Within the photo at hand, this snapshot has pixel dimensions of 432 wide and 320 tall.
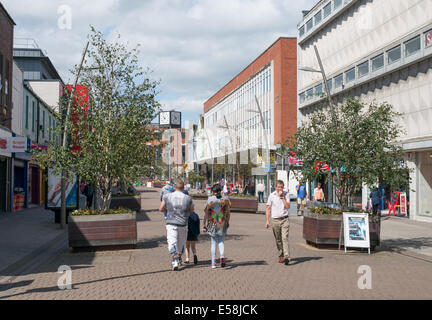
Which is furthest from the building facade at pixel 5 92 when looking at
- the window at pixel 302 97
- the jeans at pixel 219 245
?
the window at pixel 302 97

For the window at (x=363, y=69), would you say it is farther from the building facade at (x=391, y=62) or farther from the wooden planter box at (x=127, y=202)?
the wooden planter box at (x=127, y=202)

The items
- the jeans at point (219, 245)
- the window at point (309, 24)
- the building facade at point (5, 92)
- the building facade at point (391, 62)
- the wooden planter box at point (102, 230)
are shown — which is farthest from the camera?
the window at point (309, 24)

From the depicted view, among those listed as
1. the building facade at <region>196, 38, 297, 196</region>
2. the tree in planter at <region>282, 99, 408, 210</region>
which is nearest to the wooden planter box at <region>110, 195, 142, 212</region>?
the building facade at <region>196, 38, 297, 196</region>

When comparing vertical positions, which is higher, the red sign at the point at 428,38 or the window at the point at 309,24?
the window at the point at 309,24

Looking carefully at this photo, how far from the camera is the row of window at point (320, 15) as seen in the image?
1406 inches

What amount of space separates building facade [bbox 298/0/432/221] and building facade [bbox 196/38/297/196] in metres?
6.41

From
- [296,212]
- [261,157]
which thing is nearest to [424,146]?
[296,212]

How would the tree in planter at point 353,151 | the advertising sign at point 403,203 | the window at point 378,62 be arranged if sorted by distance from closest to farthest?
1. the tree in planter at point 353,151
2. the advertising sign at point 403,203
3. the window at point 378,62

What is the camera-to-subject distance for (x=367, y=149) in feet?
47.2

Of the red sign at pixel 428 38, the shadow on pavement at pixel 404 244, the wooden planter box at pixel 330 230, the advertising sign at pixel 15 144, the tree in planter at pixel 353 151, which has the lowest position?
the shadow on pavement at pixel 404 244

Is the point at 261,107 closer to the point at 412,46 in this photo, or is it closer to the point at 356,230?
the point at 412,46

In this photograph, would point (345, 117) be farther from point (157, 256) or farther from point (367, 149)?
point (157, 256)

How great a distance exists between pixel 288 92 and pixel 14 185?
26602 mm

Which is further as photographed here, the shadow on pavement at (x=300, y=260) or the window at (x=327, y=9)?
the window at (x=327, y=9)
